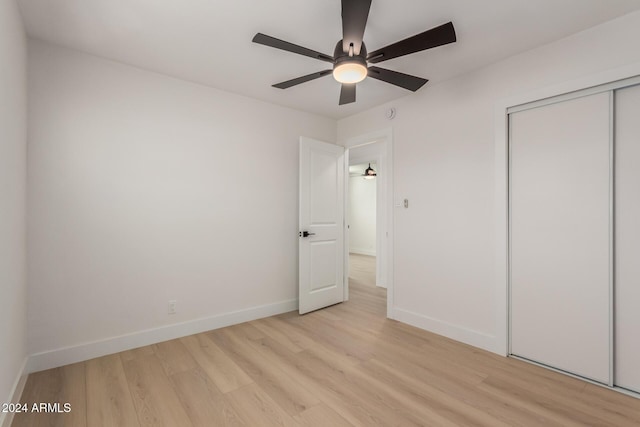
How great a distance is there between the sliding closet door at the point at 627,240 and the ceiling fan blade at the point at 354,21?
1.97 meters

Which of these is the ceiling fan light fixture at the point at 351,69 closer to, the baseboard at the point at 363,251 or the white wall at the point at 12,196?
the white wall at the point at 12,196

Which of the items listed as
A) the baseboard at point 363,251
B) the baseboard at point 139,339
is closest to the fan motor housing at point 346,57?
the baseboard at point 139,339

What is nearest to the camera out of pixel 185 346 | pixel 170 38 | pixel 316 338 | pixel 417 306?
pixel 170 38

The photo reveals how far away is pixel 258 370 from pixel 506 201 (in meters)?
2.55

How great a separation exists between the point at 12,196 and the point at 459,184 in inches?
138

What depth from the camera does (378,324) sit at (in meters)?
3.36

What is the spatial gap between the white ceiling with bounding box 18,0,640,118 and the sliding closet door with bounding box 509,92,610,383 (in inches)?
25.2

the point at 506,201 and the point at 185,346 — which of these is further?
the point at 185,346

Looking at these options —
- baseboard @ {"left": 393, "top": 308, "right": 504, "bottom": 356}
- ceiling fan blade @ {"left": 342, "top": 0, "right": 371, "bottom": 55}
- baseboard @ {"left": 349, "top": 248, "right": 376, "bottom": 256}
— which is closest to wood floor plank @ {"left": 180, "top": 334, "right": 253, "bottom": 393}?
baseboard @ {"left": 393, "top": 308, "right": 504, "bottom": 356}

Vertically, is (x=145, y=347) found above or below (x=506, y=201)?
below

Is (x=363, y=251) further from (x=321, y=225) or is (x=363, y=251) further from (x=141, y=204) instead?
(x=141, y=204)

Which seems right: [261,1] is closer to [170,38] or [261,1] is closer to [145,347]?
[170,38]

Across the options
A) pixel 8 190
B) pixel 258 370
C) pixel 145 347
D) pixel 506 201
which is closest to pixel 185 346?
pixel 145 347

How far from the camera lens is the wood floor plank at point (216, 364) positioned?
7.17 ft
